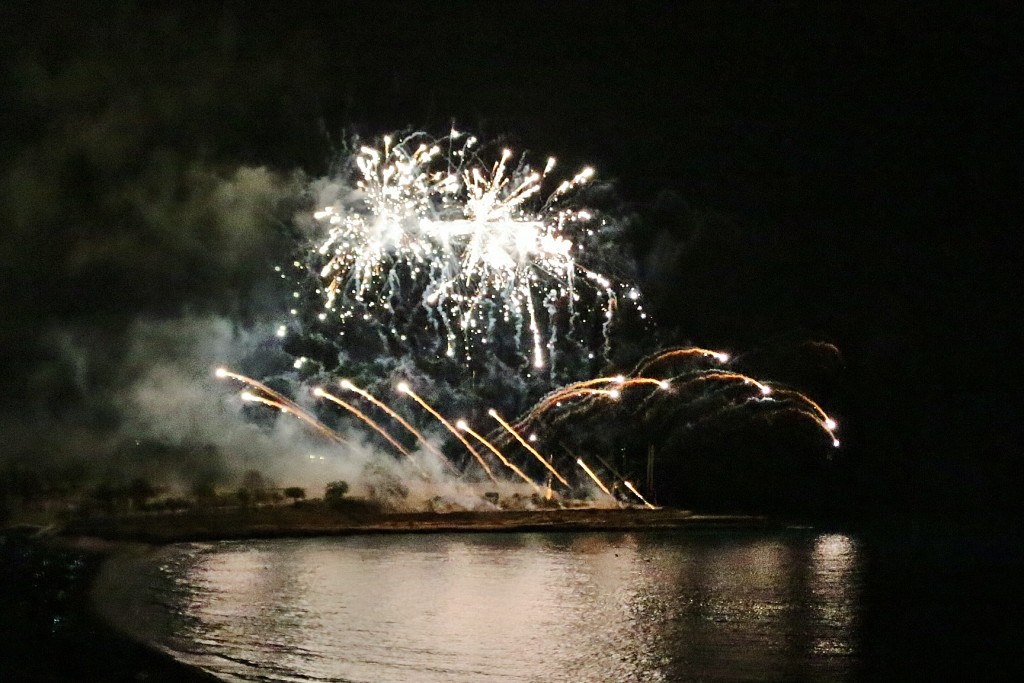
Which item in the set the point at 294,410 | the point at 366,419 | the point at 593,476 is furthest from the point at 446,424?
the point at 593,476

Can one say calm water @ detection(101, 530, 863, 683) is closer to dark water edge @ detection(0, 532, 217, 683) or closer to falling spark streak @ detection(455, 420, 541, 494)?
dark water edge @ detection(0, 532, 217, 683)

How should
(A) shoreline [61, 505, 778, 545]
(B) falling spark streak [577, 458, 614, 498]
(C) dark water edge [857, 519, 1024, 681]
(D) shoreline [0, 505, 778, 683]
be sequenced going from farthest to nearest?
(B) falling spark streak [577, 458, 614, 498], (A) shoreline [61, 505, 778, 545], (C) dark water edge [857, 519, 1024, 681], (D) shoreline [0, 505, 778, 683]

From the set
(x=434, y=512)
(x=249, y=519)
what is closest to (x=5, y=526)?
(x=249, y=519)

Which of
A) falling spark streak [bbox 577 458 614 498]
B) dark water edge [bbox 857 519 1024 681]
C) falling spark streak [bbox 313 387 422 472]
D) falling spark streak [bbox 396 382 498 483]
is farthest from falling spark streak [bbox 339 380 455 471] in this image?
dark water edge [bbox 857 519 1024 681]

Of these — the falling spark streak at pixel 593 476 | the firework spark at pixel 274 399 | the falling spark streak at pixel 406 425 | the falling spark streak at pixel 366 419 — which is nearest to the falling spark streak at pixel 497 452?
the falling spark streak at pixel 406 425

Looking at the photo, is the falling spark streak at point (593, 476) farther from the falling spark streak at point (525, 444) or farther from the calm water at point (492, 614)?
the calm water at point (492, 614)

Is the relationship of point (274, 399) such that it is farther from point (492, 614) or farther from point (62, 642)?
point (62, 642)

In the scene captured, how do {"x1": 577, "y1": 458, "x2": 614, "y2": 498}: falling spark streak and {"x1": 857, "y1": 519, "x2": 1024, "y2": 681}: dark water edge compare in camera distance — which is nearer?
{"x1": 857, "y1": 519, "x2": 1024, "y2": 681}: dark water edge
